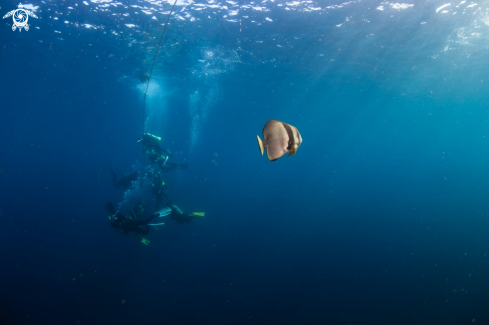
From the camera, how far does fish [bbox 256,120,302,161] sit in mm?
1735

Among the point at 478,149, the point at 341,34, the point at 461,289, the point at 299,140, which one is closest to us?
the point at 299,140

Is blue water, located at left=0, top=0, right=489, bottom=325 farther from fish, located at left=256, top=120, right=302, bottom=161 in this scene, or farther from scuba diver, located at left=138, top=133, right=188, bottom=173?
fish, located at left=256, top=120, right=302, bottom=161

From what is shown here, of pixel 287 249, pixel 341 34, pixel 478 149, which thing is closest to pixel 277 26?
pixel 341 34

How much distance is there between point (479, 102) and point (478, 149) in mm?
145566

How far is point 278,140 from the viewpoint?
1739 millimetres

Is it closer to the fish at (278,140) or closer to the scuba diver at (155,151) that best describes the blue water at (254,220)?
the scuba diver at (155,151)

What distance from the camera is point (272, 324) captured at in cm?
840

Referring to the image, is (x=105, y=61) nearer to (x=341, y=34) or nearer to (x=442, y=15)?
(x=341, y=34)

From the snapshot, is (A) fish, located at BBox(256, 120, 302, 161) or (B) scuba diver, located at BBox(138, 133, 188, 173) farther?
(B) scuba diver, located at BBox(138, 133, 188, 173)

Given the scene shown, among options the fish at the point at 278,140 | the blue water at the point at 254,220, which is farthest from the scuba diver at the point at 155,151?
the fish at the point at 278,140

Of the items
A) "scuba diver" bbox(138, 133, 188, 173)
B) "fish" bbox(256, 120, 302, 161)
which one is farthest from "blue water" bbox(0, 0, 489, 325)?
"fish" bbox(256, 120, 302, 161)

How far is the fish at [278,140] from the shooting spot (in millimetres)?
1735

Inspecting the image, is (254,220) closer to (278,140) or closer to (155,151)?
(155,151)

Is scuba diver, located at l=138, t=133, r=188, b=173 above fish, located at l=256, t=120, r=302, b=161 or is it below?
below
